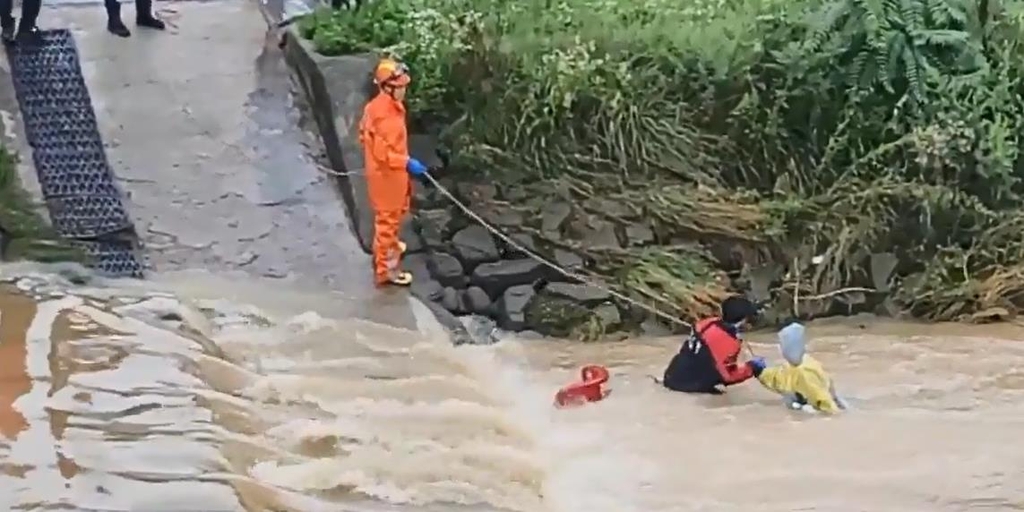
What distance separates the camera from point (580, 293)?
7098 mm

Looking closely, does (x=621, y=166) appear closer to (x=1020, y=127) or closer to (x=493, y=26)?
(x=493, y=26)

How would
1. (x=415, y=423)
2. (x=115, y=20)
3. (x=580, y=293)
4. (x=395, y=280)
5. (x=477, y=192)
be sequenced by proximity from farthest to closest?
(x=115, y=20)
(x=477, y=192)
(x=580, y=293)
(x=395, y=280)
(x=415, y=423)

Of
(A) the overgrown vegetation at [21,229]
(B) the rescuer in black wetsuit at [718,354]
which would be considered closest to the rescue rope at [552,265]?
(B) the rescuer in black wetsuit at [718,354]

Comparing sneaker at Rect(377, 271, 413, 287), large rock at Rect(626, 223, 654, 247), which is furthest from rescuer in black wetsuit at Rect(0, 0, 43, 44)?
large rock at Rect(626, 223, 654, 247)

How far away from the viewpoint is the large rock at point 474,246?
285 inches

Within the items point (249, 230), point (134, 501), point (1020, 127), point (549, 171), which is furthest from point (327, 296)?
point (1020, 127)

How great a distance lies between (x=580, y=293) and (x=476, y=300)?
531mm

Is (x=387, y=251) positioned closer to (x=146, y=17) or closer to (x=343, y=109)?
(x=343, y=109)

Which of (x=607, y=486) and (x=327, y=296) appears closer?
(x=607, y=486)

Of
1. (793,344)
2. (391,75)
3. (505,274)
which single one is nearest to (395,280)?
(505,274)

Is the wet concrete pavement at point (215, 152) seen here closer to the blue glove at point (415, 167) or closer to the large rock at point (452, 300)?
the large rock at point (452, 300)

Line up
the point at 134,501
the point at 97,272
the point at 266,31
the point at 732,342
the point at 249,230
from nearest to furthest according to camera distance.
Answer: the point at 134,501, the point at 732,342, the point at 97,272, the point at 249,230, the point at 266,31

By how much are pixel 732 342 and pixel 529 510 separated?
137 cm

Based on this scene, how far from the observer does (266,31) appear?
9305mm
